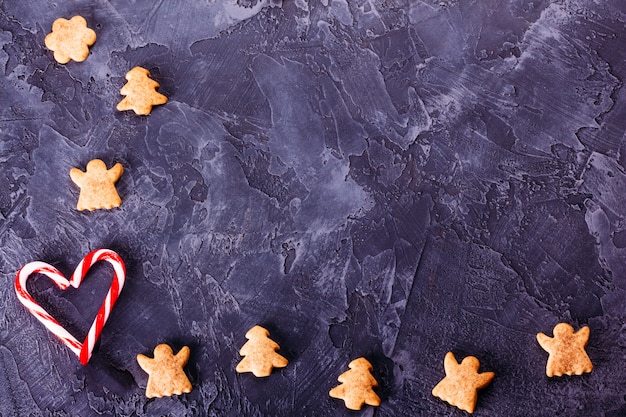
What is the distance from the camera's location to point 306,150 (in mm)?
2521

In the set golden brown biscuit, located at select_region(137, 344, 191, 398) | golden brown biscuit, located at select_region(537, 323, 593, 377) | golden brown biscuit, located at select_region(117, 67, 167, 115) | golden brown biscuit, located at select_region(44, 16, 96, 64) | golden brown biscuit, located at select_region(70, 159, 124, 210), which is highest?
golden brown biscuit, located at select_region(44, 16, 96, 64)

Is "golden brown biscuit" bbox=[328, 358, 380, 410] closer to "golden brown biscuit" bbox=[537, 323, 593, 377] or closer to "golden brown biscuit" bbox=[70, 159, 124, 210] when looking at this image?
"golden brown biscuit" bbox=[537, 323, 593, 377]

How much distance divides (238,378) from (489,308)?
850mm

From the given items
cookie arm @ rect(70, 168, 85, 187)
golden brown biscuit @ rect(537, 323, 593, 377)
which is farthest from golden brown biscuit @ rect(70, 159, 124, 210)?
golden brown biscuit @ rect(537, 323, 593, 377)

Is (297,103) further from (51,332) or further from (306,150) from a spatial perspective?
(51,332)

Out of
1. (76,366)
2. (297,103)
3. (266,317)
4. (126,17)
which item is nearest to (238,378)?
(266,317)

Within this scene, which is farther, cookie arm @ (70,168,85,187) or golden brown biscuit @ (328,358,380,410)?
cookie arm @ (70,168,85,187)

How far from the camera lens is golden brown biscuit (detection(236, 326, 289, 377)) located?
231 cm

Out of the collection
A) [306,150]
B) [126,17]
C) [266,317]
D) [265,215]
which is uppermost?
[126,17]

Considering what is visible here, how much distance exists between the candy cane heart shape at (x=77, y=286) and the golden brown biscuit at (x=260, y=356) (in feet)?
1.52

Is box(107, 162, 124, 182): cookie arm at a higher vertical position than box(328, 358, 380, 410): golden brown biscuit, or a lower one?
higher

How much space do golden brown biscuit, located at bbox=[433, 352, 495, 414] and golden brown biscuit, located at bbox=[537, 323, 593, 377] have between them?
0.20 meters

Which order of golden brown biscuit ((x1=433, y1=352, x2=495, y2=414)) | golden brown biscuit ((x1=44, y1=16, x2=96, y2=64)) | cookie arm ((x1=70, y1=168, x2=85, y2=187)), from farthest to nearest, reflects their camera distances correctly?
golden brown biscuit ((x1=44, y1=16, x2=96, y2=64)) → cookie arm ((x1=70, y1=168, x2=85, y2=187)) → golden brown biscuit ((x1=433, y1=352, x2=495, y2=414))

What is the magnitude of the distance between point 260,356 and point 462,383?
639 millimetres
